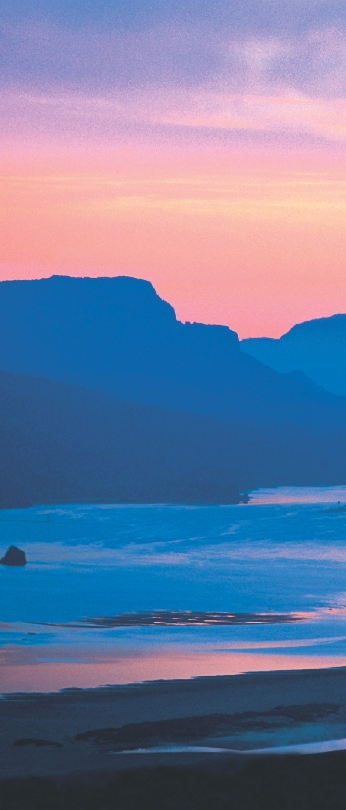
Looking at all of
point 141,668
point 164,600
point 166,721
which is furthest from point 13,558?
point 166,721

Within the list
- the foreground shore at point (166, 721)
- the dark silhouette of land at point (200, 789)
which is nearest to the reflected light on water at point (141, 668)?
the foreground shore at point (166, 721)

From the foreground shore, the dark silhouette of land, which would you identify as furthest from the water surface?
the dark silhouette of land

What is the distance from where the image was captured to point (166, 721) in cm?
2053

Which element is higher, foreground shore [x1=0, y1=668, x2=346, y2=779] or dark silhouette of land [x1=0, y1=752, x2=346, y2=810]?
foreground shore [x1=0, y1=668, x2=346, y2=779]

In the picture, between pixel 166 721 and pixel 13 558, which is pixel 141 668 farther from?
pixel 13 558

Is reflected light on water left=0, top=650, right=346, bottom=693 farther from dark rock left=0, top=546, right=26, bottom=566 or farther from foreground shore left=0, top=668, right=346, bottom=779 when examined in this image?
dark rock left=0, top=546, right=26, bottom=566

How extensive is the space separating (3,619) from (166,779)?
72.2 ft

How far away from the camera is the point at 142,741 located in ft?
61.9

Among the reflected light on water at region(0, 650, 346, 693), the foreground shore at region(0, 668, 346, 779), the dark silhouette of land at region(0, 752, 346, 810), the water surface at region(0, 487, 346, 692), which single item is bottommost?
the dark silhouette of land at region(0, 752, 346, 810)

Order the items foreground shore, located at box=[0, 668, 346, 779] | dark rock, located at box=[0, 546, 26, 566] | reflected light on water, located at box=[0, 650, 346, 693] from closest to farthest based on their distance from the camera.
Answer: foreground shore, located at box=[0, 668, 346, 779], reflected light on water, located at box=[0, 650, 346, 693], dark rock, located at box=[0, 546, 26, 566]

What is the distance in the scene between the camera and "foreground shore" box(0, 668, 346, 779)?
1744 centimetres

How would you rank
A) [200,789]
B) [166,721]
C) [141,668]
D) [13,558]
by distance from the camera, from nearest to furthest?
[200,789], [166,721], [141,668], [13,558]

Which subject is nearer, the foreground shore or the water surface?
the foreground shore

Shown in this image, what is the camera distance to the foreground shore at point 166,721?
17438 mm
